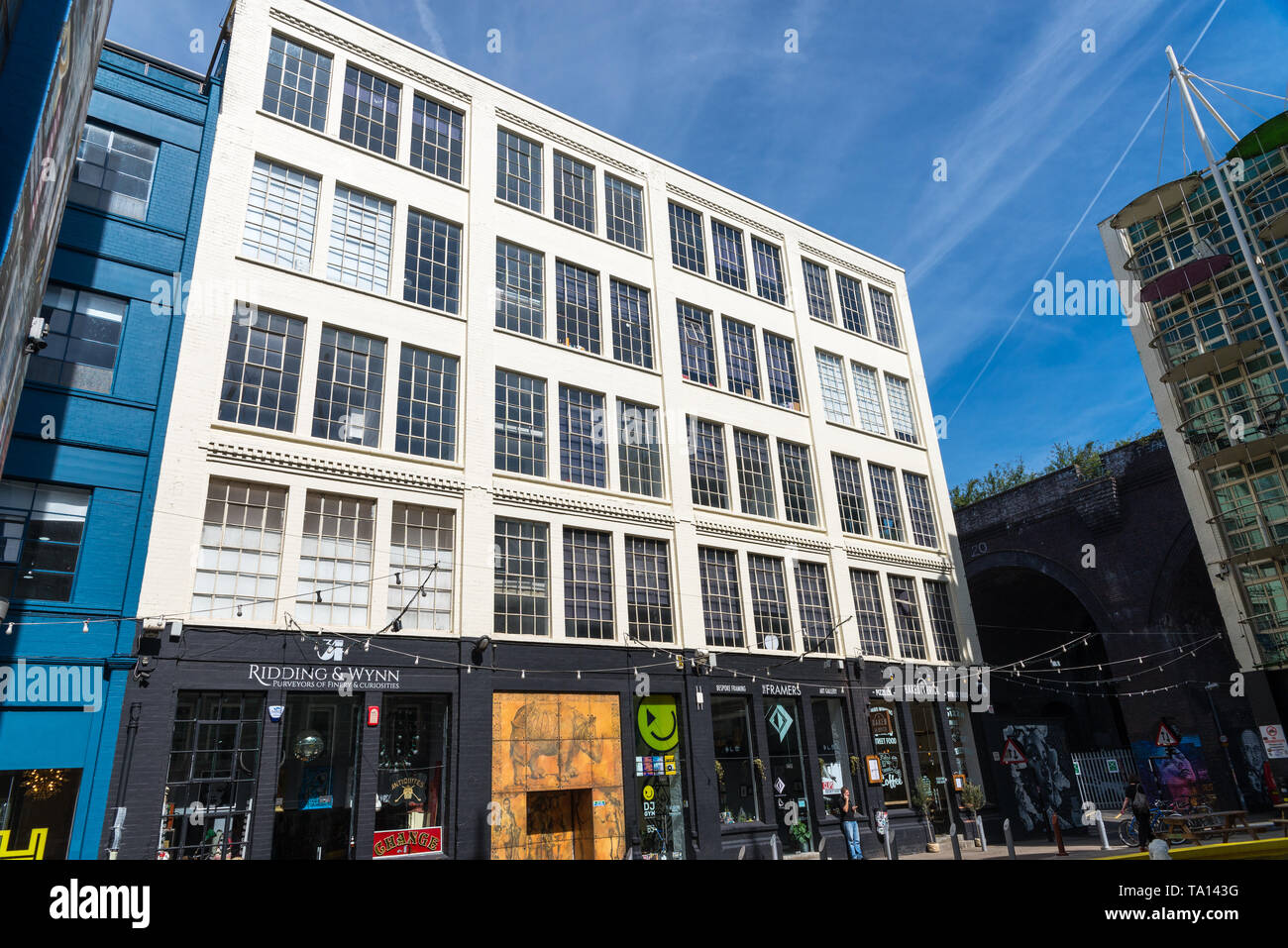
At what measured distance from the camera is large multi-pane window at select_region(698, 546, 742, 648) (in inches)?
1062

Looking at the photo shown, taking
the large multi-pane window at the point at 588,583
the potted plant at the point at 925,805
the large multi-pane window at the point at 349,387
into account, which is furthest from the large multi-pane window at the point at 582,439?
the potted plant at the point at 925,805

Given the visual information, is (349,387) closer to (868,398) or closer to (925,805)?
(868,398)

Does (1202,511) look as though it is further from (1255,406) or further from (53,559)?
(53,559)

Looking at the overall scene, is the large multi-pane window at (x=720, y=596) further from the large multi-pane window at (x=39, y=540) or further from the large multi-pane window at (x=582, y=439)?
the large multi-pane window at (x=39, y=540)

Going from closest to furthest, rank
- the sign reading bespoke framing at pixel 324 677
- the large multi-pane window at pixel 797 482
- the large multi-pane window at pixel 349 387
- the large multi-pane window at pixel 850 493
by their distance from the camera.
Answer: the sign reading bespoke framing at pixel 324 677 < the large multi-pane window at pixel 349 387 < the large multi-pane window at pixel 797 482 < the large multi-pane window at pixel 850 493

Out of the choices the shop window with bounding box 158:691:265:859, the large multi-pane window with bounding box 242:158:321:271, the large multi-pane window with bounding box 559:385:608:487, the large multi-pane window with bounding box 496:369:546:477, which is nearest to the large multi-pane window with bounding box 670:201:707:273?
the large multi-pane window with bounding box 559:385:608:487

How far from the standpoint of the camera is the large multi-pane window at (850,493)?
1284 inches

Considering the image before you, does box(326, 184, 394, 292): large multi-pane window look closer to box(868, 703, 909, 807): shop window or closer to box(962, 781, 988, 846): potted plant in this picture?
box(868, 703, 909, 807): shop window

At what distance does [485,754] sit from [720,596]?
10.3m

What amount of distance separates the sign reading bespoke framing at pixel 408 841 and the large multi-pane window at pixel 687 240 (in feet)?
72.4

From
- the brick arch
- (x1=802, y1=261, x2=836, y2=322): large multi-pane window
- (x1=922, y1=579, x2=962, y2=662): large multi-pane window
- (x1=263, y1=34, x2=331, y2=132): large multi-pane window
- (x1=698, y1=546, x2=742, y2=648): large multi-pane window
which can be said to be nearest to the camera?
(x1=263, y1=34, x2=331, y2=132): large multi-pane window

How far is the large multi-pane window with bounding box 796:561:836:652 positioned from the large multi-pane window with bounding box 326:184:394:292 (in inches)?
711

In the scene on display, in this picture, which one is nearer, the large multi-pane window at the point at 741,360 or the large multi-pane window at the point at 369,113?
the large multi-pane window at the point at 369,113
